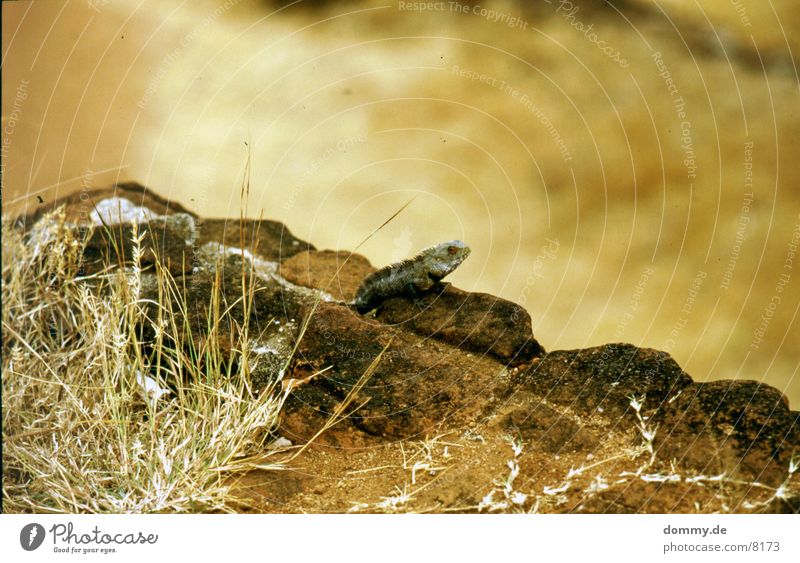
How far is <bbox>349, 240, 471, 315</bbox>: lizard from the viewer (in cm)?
333

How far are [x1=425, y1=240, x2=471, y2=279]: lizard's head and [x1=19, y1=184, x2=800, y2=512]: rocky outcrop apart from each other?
91 mm

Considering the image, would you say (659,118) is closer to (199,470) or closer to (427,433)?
(427,433)

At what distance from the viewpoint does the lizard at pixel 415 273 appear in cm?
333

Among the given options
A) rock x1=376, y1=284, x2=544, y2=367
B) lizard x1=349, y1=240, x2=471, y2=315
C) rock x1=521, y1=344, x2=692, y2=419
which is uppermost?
lizard x1=349, y1=240, x2=471, y2=315

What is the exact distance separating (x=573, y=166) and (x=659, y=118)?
38 cm

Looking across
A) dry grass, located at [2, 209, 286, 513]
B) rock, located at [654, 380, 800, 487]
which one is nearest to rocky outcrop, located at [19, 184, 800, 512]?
rock, located at [654, 380, 800, 487]

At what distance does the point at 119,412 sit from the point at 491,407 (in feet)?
4.24

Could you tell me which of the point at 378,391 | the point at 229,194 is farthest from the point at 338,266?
the point at 378,391

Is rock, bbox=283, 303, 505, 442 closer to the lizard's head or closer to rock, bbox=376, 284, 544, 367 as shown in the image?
rock, bbox=376, 284, 544, 367

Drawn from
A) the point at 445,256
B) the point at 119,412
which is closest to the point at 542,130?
the point at 445,256


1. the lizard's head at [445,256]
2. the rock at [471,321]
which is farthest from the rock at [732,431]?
Result: the lizard's head at [445,256]

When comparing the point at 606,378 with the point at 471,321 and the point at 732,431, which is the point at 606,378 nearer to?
the point at 732,431

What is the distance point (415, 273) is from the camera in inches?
131
